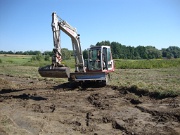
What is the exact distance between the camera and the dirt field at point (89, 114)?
715 cm

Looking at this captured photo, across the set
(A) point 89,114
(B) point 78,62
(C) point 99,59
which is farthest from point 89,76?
(A) point 89,114

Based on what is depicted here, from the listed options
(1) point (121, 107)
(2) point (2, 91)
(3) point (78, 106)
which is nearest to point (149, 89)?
(1) point (121, 107)

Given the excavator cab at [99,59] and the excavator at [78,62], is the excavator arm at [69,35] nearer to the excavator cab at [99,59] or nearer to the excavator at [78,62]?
the excavator at [78,62]

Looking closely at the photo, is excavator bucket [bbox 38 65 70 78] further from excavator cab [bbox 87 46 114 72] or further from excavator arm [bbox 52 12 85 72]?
excavator cab [bbox 87 46 114 72]

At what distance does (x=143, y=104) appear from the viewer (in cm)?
1028

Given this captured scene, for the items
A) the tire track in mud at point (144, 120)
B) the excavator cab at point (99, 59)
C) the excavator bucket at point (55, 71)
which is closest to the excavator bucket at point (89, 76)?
the excavator cab at point (99, 59)

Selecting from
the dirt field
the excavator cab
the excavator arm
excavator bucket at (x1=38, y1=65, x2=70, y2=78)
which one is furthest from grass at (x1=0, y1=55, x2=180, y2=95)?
excavator bucket at (x1=38, y1=65, x2=70, y2=78)

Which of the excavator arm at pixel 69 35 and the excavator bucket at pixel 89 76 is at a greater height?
the excavator arm at pixel 69 35

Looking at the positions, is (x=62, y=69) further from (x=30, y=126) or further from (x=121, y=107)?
(x=30, y=126)

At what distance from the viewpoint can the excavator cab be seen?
15.0m

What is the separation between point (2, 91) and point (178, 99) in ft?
32.7

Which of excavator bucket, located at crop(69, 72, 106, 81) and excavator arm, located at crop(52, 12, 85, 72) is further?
excavator bucket, located at crop(69, 72, 106, 81)

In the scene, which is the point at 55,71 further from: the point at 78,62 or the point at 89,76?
the point at 78,62

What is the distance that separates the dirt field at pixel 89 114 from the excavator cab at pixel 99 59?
237cm
